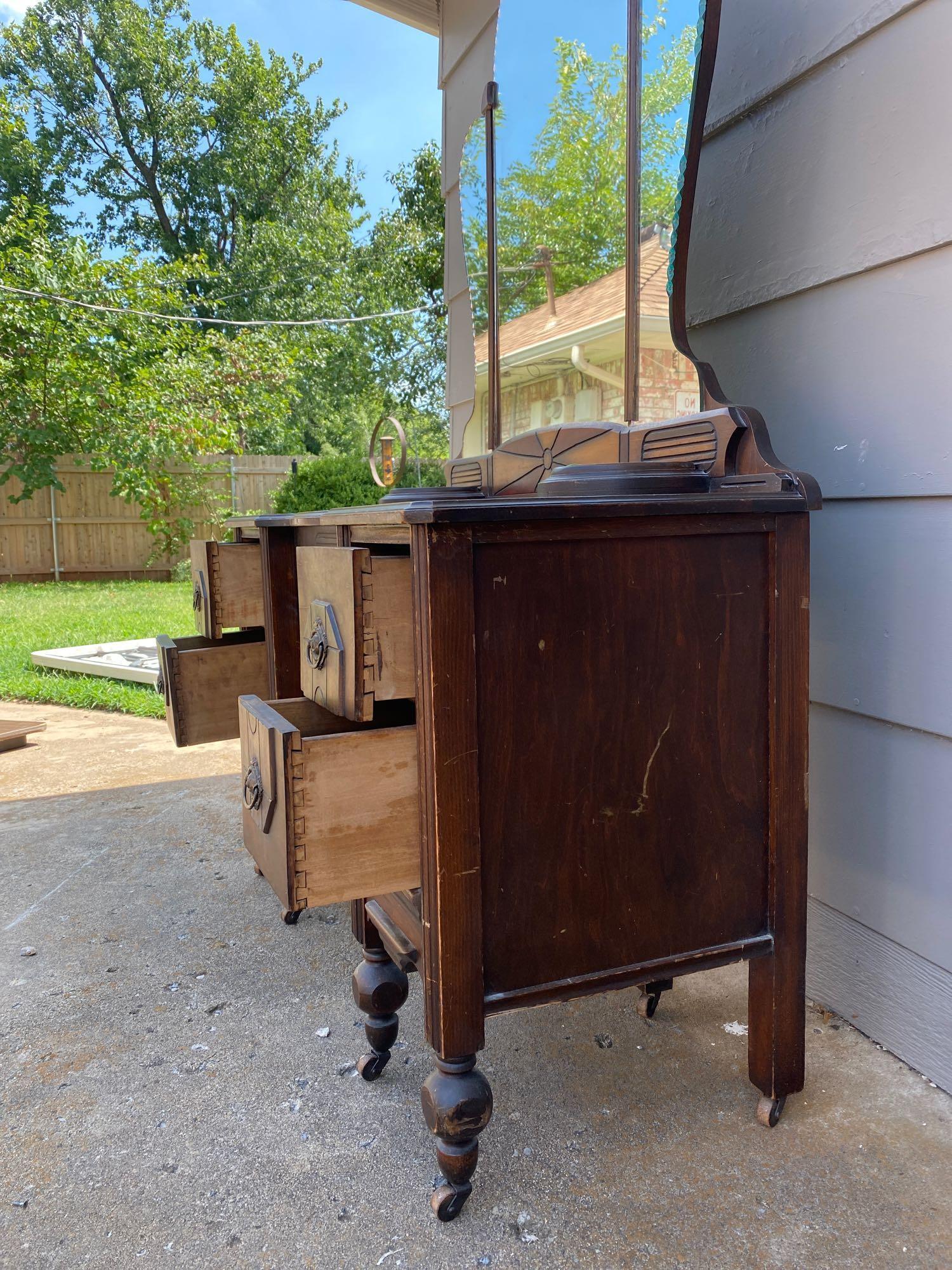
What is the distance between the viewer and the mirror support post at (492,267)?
2053 millimetres

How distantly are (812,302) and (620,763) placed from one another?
2.92ft

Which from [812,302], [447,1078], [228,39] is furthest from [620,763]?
[228,39]

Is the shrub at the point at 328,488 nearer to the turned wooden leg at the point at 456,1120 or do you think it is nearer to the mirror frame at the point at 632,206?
the mirror frame at the point at 632,206

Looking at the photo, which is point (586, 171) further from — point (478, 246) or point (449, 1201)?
point (449, 1201)

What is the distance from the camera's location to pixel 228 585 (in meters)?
1.84

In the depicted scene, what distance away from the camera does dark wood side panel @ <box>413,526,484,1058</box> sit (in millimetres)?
981

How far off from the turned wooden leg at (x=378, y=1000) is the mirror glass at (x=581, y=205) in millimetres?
1013

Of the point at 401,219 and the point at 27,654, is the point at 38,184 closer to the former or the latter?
the point at 401,219

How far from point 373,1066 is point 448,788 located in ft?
2.09

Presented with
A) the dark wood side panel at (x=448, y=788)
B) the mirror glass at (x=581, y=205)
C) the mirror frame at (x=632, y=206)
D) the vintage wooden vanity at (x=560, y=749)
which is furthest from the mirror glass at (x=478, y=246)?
the dark wood side panel at (x=448, y=788)

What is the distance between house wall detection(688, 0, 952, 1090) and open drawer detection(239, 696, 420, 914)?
80 cm

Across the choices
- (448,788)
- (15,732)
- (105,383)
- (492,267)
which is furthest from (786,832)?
(105,383)

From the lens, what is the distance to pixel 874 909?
144cm

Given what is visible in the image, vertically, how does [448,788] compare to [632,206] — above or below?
below
